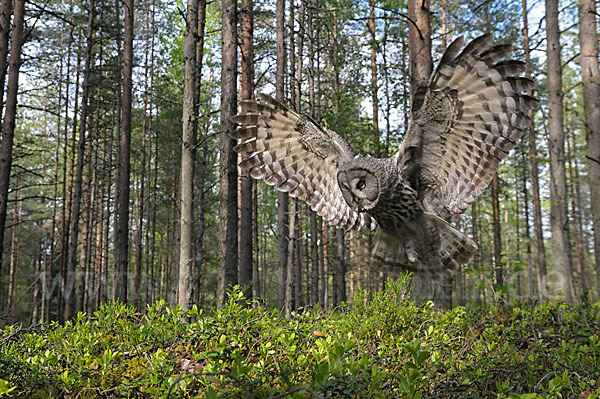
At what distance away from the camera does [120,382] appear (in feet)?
9.25

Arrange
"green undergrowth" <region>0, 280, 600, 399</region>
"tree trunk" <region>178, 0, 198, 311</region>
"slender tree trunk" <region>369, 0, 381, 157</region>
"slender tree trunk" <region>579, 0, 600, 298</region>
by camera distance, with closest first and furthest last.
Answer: "green undergrowth" <region>0, 280, 600, 399</region>, "tree trunk" <region>178, 0, 198, 311</region>, "slender tree trunk" <region>579, 0, 600, 298</region>, "slender tree trunk" <region>369, 0, 381, 157</region>

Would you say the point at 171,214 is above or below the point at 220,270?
above

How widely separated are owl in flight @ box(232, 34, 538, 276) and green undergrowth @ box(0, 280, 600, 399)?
1.86ft

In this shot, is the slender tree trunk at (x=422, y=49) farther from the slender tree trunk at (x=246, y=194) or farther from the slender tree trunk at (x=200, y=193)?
the slender tree trunk at (x=246, y=194)

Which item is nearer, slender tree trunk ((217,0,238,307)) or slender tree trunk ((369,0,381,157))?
slender tree trunk ((217,0,238,307))

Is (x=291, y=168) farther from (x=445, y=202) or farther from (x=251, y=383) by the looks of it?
(x=251, y=383)

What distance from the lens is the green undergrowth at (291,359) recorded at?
96.3 inches

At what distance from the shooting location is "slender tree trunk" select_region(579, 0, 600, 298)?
9.62 m

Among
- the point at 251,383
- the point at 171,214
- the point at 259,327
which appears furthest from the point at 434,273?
the point at 171,214

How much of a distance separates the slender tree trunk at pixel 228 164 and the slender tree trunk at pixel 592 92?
24.9 feet

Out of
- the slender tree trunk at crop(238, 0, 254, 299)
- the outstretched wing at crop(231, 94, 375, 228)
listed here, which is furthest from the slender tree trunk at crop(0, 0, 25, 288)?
the outstretched wing at crop(231, 94, 375, 228)

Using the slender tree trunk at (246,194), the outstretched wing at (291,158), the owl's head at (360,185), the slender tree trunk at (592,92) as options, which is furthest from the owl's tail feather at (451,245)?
the slender tree trunk at (246,194)

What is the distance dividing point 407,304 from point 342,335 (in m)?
1.01

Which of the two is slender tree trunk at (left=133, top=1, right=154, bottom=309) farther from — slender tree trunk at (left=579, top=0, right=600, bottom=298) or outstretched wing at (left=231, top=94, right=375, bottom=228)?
slender tree trunk at (left=579, top=0, right=600, bottom=298)
